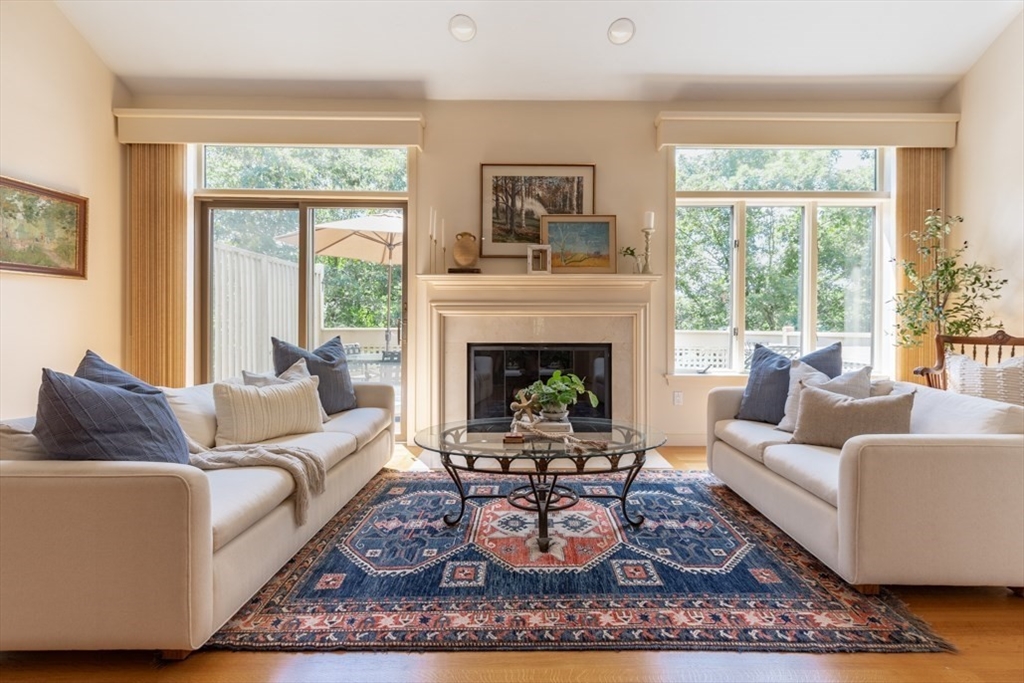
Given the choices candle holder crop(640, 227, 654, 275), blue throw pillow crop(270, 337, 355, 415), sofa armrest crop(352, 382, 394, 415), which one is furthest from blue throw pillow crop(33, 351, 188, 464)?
candle holder crop(640, 227, 654, 275)

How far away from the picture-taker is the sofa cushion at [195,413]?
248 centimetres

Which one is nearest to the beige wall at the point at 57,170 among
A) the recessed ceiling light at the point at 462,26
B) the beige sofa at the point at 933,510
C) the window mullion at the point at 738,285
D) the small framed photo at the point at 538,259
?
the recessed ceiling light at the point at 462,26

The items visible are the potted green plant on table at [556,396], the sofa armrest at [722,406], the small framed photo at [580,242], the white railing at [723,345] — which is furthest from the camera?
the white railing at [723,345]

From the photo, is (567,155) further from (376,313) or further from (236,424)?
(236,424)

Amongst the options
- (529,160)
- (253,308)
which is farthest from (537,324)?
(253,308)

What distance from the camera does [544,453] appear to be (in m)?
2.28

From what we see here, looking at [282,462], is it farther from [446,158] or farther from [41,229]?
[446,158]

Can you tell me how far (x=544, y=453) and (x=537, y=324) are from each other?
2228 millimetres

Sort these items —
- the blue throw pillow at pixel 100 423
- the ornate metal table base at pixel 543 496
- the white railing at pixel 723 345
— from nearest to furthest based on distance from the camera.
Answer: the blue throw pillow at pixel 100 423 → the ornate metal table base at pixel 543 496 → the white railing at pixel 723 345

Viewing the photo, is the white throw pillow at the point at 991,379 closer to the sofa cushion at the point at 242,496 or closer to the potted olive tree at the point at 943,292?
the potted olive tree at the point at 943,292

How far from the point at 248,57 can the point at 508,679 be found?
4.33 m

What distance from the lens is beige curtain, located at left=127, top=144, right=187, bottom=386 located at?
14.3 ft

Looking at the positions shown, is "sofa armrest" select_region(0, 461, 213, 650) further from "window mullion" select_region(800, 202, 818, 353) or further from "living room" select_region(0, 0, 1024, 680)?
"window mullion" select_region(800, 202, 818, 353)

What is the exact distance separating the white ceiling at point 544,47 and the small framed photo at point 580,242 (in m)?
0.99
